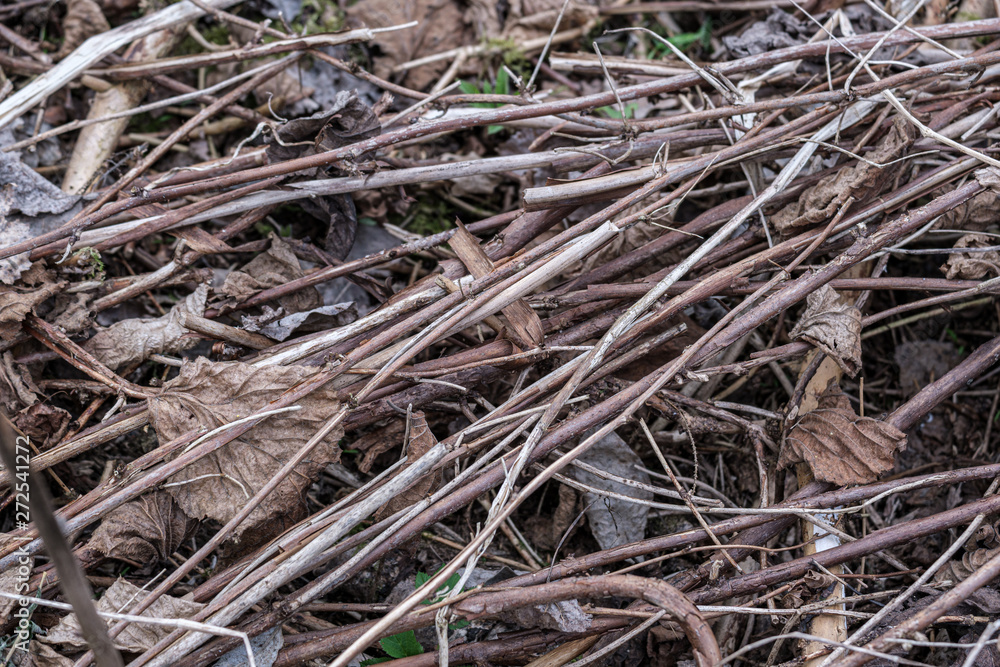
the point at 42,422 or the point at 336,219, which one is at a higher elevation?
the point at 336,219

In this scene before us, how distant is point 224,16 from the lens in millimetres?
2434

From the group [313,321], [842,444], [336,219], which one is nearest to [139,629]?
[313,321]

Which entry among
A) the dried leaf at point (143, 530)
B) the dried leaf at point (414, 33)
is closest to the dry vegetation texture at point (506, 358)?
the dried leaf at point (143, 530)

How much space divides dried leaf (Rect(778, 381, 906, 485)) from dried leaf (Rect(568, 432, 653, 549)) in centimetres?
51

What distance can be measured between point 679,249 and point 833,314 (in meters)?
0.57

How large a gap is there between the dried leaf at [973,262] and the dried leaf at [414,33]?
2.22m

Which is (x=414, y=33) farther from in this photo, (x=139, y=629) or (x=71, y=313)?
(x=139, y=629)

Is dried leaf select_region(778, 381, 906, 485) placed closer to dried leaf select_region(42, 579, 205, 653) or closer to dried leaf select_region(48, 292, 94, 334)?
dried leaf select_region(42, 579, 205, 653)

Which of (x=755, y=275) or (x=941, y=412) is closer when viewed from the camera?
(x=755, y=275)

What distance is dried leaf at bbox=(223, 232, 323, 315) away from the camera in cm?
216

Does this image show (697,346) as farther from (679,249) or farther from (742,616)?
(742,616)

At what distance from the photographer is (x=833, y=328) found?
199 cm

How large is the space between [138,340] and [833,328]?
2321 millimetres

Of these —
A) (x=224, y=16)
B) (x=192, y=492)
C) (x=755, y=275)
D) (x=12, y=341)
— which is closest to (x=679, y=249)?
(x=755, y=275)
